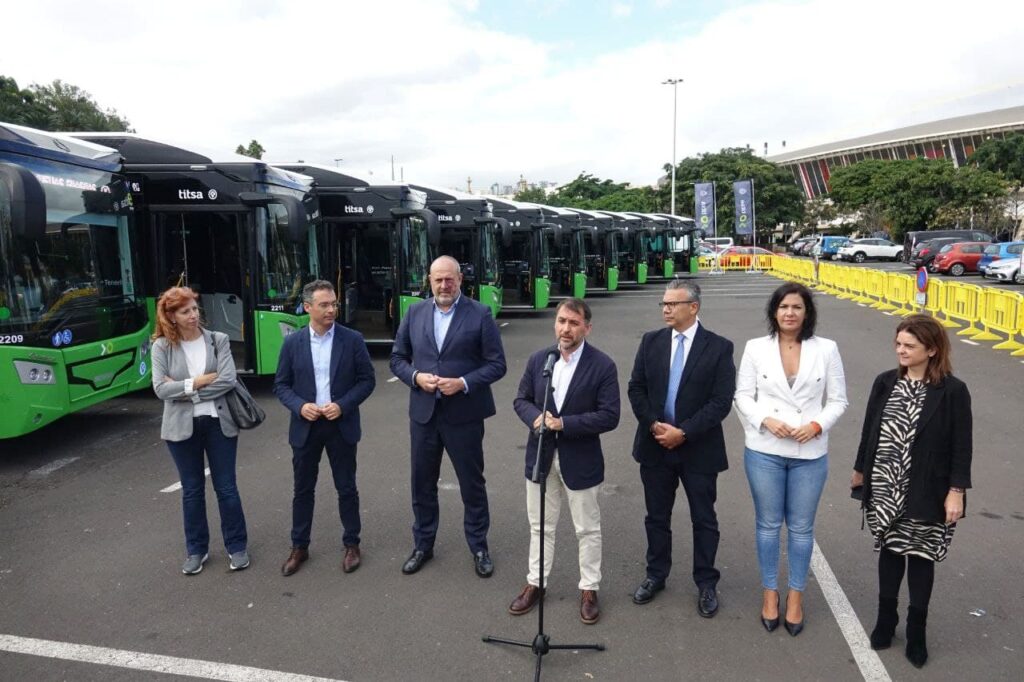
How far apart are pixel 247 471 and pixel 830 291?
929 inches

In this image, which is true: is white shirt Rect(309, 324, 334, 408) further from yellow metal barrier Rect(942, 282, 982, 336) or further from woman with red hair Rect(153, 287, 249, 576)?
yellow metal barrier Rect(942, 282, 982, 336)

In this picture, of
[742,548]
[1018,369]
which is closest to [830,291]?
[1018,369]

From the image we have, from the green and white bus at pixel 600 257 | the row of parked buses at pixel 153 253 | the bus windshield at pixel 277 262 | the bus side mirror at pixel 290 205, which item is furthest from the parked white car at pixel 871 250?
the bus side mirror at pixel 290 205

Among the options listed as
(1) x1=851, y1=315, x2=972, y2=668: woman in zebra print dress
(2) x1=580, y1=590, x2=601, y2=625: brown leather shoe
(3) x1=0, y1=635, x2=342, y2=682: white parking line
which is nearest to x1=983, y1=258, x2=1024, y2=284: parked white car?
(1) x1=851, y1=315, x2=972, y2=668: woman in zebra print dress

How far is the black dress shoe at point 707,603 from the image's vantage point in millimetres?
4047

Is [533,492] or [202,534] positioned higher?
[533,492]

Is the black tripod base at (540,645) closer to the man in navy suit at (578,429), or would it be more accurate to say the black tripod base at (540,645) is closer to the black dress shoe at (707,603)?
the man in navy suit at (578,429)

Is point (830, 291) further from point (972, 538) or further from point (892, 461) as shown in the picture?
point (892, 461)

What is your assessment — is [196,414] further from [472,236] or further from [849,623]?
[472,236]

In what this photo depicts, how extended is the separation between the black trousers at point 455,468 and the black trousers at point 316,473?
0.41m

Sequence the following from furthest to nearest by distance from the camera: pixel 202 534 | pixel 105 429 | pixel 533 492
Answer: pixel 105 429
pixel 202 534
pixel 533 492

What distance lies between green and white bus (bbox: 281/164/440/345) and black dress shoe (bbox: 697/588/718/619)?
8238 millimetres

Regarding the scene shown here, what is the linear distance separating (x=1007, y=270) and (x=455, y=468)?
28382 mm

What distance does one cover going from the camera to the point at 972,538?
199 inches
